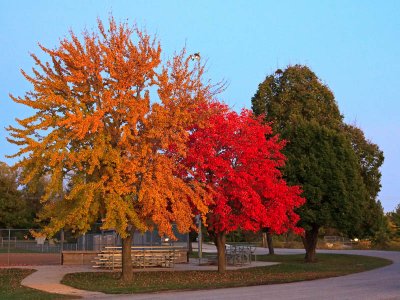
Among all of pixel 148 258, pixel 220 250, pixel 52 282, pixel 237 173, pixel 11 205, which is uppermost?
pixel 11 205

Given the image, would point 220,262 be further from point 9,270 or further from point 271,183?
point 9,270

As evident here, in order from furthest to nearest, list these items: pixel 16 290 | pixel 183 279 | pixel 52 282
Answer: pixel 183 279 < pixel 52 282 < pixel 16 290

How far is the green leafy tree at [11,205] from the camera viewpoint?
72000 millimetres

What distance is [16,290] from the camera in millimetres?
21875

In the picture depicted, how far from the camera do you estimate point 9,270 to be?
31.0 metres

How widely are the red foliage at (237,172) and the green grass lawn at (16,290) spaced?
8.78 meters

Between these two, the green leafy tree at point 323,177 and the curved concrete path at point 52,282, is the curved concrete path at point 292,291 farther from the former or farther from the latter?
the green leafy tree at point 323,177

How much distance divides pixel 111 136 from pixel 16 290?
23.2ft

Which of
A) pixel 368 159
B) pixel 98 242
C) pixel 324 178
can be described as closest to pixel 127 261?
pixel 98 242

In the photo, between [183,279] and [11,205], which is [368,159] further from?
[11,205]

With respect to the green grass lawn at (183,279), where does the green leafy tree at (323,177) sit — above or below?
above

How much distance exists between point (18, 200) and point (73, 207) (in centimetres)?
5212

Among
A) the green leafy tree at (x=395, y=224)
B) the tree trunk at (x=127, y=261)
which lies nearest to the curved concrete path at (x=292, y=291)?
the tree trunk at (x=127, y=261)

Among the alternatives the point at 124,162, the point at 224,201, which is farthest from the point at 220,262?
the point at 124,162
